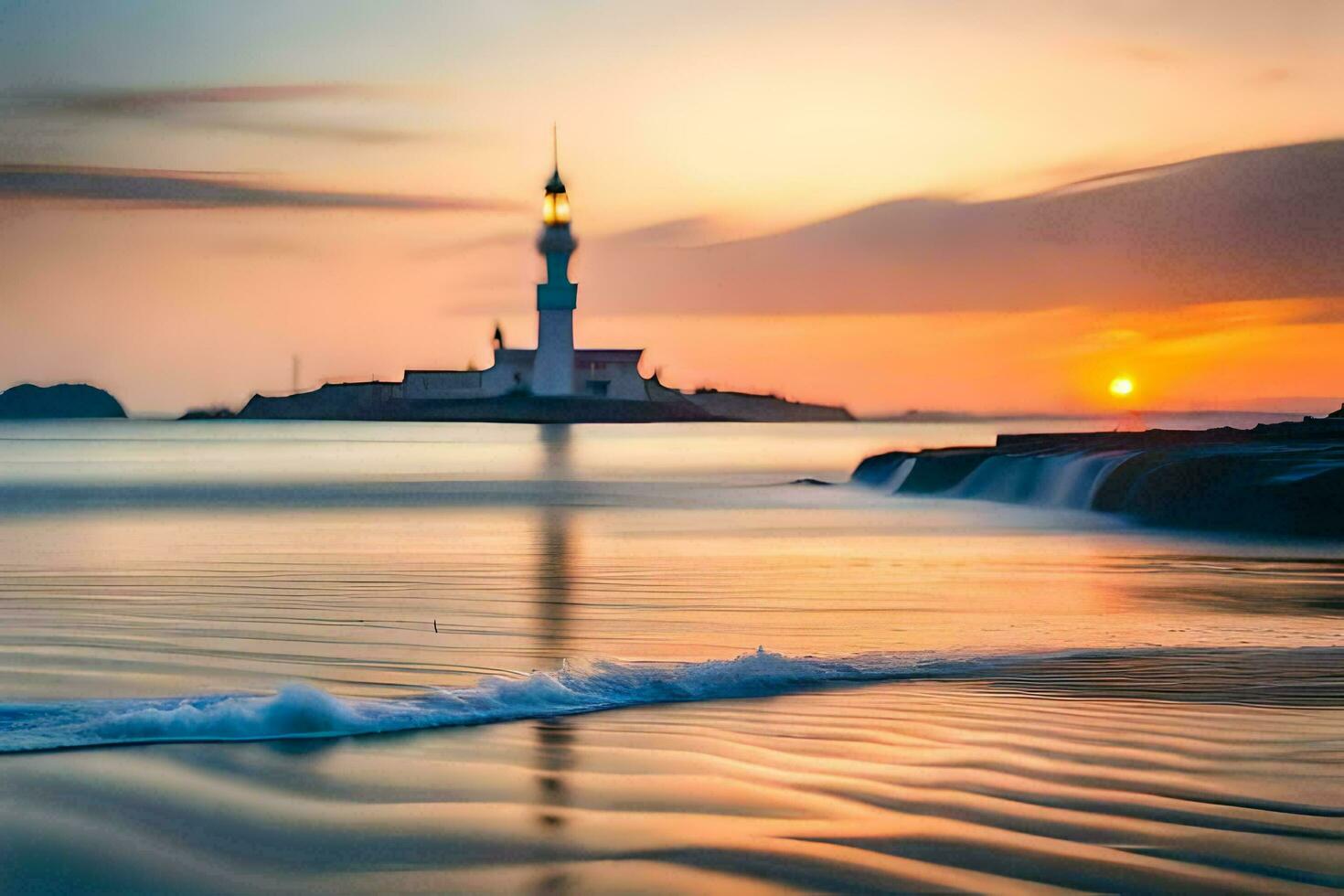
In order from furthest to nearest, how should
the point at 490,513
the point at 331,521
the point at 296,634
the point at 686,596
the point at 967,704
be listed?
the point at 490,513
the point at 331,521
the point at 686,596
the point at 296,634
the point at 967,704

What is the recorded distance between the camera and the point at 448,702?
5309mm

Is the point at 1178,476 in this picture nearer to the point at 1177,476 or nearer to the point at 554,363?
the point at 1177,476

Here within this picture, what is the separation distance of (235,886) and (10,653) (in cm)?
427

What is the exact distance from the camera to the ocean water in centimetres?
330

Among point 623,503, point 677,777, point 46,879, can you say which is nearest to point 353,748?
point 677,777

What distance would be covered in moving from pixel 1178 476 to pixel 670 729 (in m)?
16.5

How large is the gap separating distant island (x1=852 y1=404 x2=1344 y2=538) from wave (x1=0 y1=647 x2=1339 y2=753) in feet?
40.8

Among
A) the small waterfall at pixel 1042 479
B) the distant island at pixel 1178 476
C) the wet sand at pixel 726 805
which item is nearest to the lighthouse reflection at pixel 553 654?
the wet sand at pixel 726 805

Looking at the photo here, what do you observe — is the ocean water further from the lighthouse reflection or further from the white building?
the white building

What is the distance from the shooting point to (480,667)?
656 centimetres

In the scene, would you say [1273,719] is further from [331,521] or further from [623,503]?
[623,503]

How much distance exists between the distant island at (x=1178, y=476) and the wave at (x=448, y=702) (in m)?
12.4

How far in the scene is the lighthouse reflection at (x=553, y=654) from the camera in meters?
3.69

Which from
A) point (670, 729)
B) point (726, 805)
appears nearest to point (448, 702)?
point (670, 729)
